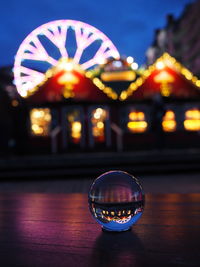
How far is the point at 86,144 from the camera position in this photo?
17891 millimetres

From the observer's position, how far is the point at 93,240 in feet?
4.92

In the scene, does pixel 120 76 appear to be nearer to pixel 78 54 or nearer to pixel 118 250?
pixel 78 54

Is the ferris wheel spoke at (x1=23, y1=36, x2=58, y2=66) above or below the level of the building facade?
below

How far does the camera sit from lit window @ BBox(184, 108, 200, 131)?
59.7 ft

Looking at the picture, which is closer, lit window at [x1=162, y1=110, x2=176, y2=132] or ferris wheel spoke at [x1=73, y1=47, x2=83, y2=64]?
lit window at [x1=162, y1=110, x2=176, y2=132]

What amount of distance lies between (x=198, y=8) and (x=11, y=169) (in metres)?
59.6

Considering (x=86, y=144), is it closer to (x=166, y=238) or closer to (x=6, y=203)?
(x=6, y=203)

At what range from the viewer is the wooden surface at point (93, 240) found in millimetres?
1245

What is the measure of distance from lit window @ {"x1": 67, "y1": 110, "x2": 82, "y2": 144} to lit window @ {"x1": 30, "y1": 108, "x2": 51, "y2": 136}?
3.44 feet

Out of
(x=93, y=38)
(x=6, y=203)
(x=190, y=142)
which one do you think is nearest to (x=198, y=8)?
(x=93, y=38)

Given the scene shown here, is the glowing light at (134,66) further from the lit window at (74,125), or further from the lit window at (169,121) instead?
the lit window at (74,125)

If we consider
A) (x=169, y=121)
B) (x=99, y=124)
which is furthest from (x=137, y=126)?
(x=99, y=124)

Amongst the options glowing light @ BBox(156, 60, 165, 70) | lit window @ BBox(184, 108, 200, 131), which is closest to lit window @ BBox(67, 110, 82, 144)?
glowing light @ BBox(156, 60, 165, 70)

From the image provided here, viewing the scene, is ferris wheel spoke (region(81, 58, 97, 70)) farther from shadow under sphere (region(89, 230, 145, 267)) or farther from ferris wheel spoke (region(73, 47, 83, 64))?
shadow under sphere (region(89, 230, 145, 267))
